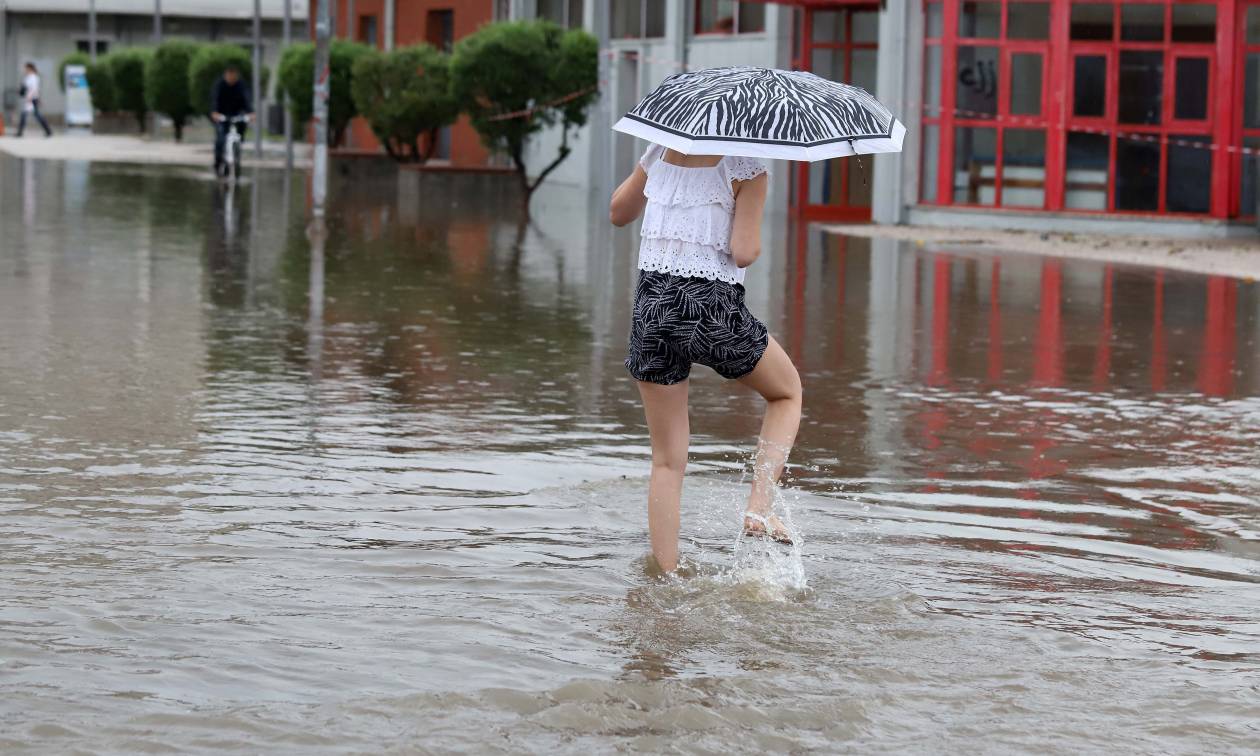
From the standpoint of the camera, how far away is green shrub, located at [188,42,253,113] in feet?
148

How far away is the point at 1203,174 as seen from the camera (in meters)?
25.4

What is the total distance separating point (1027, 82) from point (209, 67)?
24.4 m

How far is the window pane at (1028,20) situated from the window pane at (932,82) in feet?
3.47

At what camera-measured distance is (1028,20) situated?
85.4 feet

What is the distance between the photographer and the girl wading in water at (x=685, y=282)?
5828mm

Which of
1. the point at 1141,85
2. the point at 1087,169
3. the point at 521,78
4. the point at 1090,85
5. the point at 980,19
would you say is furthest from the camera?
the point at 521,78

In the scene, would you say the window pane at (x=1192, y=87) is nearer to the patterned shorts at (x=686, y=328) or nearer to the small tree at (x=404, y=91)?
the small tree at (x=404, y=91)

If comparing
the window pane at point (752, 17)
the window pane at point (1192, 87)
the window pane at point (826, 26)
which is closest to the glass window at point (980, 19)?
the window pane at point (1192, 87)

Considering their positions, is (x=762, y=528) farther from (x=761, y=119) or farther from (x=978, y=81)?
(x=978, y=81)

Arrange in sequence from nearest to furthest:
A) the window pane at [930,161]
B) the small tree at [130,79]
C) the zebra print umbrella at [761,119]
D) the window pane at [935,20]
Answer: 1. the zebra print umbrella at [761,119]
2. the window pane at [935,20]
3. the window pane at [930,161]
4. the small tree at [130,79]

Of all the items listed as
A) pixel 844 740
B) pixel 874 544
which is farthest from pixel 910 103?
pixel 844 740

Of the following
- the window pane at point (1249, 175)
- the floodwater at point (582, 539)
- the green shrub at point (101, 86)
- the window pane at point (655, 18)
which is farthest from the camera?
the green shrub at point (101, 86)

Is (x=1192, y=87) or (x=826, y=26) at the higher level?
(x=826, y=26)

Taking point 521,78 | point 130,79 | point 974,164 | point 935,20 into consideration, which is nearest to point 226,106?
point 521,78
